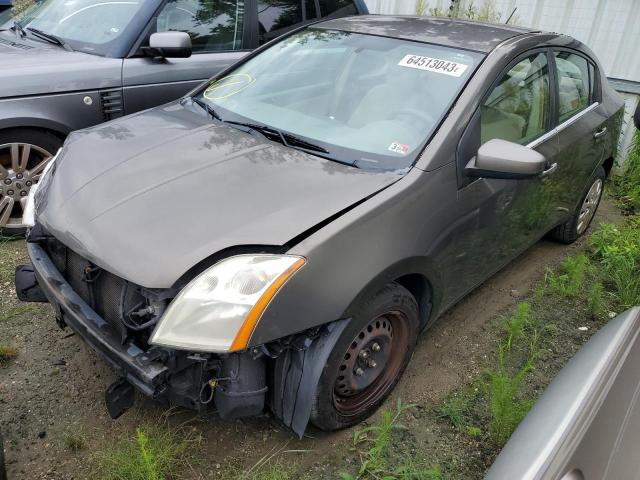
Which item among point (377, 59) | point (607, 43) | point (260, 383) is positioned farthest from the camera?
point (607, 43)

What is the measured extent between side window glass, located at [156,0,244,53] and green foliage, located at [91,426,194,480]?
2990 mm

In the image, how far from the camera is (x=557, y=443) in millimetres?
1354

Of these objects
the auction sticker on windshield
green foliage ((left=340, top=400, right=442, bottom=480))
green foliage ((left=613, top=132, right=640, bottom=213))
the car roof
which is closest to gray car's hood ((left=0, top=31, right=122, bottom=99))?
the car roof

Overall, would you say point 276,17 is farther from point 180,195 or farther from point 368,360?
point 368,360

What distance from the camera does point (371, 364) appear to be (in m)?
2.35

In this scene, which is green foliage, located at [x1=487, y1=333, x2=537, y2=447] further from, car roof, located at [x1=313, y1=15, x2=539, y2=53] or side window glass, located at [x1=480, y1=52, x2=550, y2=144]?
car roof, located at [x1=313, y1=15, x2=539, y2=53]

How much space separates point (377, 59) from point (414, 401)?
5.79 feet

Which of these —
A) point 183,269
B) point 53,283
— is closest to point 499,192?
point 183,269

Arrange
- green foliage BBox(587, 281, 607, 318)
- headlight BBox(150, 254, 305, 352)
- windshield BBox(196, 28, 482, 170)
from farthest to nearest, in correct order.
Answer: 1. green foliage BBox(587, 281, 607, 318)
2. windshield BBox(196, 28, 482, 170)
3. headlight BBox(150, 254, 305, 352)

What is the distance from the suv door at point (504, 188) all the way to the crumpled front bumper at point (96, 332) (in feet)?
4.60

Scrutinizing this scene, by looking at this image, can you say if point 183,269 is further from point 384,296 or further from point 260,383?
point 384,296

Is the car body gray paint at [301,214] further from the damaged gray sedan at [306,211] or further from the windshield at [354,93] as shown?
the windshield at [354,93]

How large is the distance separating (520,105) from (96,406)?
2.62m

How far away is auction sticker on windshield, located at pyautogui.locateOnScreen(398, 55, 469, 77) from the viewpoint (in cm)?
263
